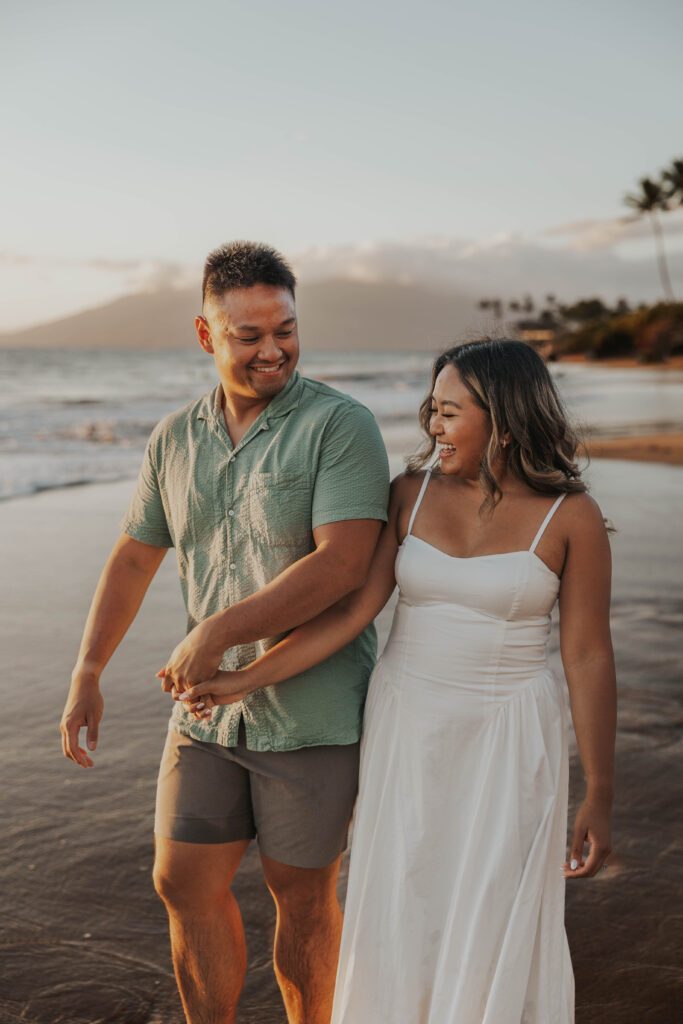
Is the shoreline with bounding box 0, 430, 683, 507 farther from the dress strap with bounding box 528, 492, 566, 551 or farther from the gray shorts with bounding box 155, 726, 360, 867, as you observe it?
the dress strap with bounding box 528, 492, 566, 551

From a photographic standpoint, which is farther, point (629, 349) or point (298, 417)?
point (629, 349)

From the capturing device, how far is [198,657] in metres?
2.25

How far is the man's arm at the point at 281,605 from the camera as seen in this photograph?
2.24 meters

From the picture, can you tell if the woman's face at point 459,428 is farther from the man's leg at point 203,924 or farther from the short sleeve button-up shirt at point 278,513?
the man's leg at point 203,924

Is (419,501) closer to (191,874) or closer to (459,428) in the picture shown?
(459,428)

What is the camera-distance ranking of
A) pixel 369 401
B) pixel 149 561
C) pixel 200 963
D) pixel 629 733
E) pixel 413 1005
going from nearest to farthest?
pixel 413 1005 → pixel 200 963 → pixel 149 561 → pixel 629 733 → pixel 369 401

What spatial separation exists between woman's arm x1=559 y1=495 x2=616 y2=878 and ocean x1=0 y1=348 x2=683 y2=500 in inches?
19.8

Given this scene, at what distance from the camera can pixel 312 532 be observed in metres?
2.44

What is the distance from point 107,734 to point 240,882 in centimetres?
133

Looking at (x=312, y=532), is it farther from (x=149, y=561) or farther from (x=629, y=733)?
(x=629, y=733)

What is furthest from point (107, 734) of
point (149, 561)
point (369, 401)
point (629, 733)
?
point (369, 401)

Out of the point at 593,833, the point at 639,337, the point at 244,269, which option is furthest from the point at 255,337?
the point at 639,337

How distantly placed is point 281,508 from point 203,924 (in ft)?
3.59

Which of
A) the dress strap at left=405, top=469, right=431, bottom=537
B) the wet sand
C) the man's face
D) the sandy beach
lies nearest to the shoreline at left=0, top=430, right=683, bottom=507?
the sandy beach
